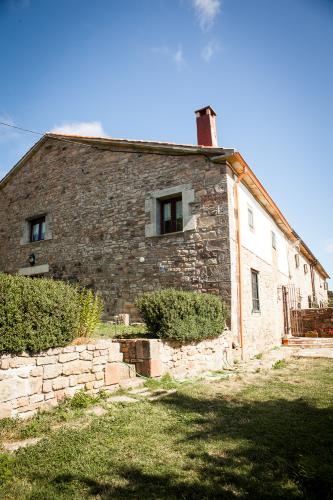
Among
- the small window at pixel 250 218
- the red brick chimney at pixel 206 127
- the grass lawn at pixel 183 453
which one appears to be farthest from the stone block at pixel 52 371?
the red brick chimney at pixel 206 127

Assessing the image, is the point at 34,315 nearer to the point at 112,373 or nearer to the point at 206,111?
the point at 112,373

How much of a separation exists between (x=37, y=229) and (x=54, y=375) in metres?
9.78

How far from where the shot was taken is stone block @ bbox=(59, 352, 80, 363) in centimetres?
451

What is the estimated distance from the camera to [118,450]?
311 cm

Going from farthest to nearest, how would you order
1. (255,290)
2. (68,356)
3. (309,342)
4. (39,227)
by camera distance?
(39,227) < (309,342) < (255,290) < (68,356)

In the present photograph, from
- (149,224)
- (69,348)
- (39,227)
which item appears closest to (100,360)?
(69,348)

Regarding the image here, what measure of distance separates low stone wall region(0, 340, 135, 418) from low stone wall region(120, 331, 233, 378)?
37cm

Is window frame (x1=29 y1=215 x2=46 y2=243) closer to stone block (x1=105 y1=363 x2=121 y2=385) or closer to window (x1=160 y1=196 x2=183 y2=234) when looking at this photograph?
window (x1=160 y1=196 x2=183 y2=234)

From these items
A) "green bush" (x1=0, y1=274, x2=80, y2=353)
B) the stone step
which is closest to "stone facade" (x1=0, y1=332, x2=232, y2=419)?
"green bush" (x1=0, y1=274, x2=80, y2=353)

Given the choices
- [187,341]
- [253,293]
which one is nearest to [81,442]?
[187,341]

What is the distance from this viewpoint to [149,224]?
985 cm

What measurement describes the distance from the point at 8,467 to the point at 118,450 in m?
0.96

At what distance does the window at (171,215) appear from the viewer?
31.5 ft

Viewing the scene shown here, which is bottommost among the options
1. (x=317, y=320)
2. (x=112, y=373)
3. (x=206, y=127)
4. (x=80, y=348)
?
(x=112, y=373)
